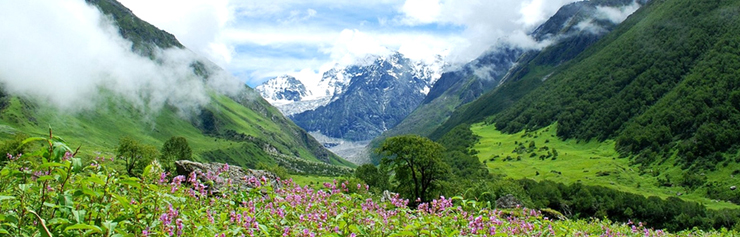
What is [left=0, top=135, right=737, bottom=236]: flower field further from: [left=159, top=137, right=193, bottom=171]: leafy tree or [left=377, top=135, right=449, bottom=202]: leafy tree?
[left=159, top=137, right=193, bottom=171]: leafy tree

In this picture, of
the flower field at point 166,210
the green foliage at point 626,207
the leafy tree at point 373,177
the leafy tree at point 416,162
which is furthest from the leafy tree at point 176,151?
the flower field at point 166,210

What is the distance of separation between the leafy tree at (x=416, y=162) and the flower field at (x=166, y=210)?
54.7 metres

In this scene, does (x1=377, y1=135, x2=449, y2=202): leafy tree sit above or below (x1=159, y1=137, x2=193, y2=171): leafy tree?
below

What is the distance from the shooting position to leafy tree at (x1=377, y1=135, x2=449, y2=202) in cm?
6731

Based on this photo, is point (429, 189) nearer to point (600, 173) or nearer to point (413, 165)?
point (413, 165)

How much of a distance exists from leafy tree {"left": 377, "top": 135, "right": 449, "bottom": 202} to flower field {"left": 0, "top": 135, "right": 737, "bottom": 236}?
54.7 meters

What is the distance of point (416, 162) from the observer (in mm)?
68000

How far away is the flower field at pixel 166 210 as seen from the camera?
17.2 feet

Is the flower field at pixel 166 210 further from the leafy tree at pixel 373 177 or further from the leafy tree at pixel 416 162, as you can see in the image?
the leafy tree at pixel 373 177

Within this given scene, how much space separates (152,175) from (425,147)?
61.7 metres

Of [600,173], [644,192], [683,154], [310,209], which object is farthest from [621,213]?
[310,209]

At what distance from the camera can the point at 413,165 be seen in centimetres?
6919

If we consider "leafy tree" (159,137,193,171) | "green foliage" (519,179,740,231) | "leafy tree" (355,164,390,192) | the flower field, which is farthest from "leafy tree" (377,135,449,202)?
"leafy tree" (159,137,193,171)

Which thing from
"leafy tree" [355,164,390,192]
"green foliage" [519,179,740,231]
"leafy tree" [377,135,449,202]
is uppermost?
"leafy tree" [377,135,449,202]
